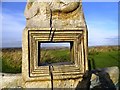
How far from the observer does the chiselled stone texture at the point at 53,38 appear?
192 inches

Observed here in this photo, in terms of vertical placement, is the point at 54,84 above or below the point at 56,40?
below

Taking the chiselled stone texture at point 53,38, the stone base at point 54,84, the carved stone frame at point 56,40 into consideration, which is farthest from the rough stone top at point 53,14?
the stone base at point 54,84

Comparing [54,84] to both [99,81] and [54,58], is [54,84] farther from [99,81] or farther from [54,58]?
[54,58]

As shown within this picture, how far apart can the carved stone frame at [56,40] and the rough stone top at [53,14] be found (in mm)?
113

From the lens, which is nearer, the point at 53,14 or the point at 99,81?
the point at 53,14

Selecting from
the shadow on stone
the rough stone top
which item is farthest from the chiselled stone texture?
the shadow on stone

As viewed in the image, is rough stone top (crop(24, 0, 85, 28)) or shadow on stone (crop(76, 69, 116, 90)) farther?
shadow on stone (crop(76, 69, 116, 90))

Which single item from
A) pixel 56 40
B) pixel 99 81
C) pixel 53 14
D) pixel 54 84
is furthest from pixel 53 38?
pixel 99 81

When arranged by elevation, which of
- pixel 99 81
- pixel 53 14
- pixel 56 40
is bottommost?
pixel 99 81

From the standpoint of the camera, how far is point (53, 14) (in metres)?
5.00

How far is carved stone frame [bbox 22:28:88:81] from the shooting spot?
15.9ft

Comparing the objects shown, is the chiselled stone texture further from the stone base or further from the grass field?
the grass field

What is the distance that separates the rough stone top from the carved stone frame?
113 mm

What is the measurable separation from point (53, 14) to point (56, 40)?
1.37ft
